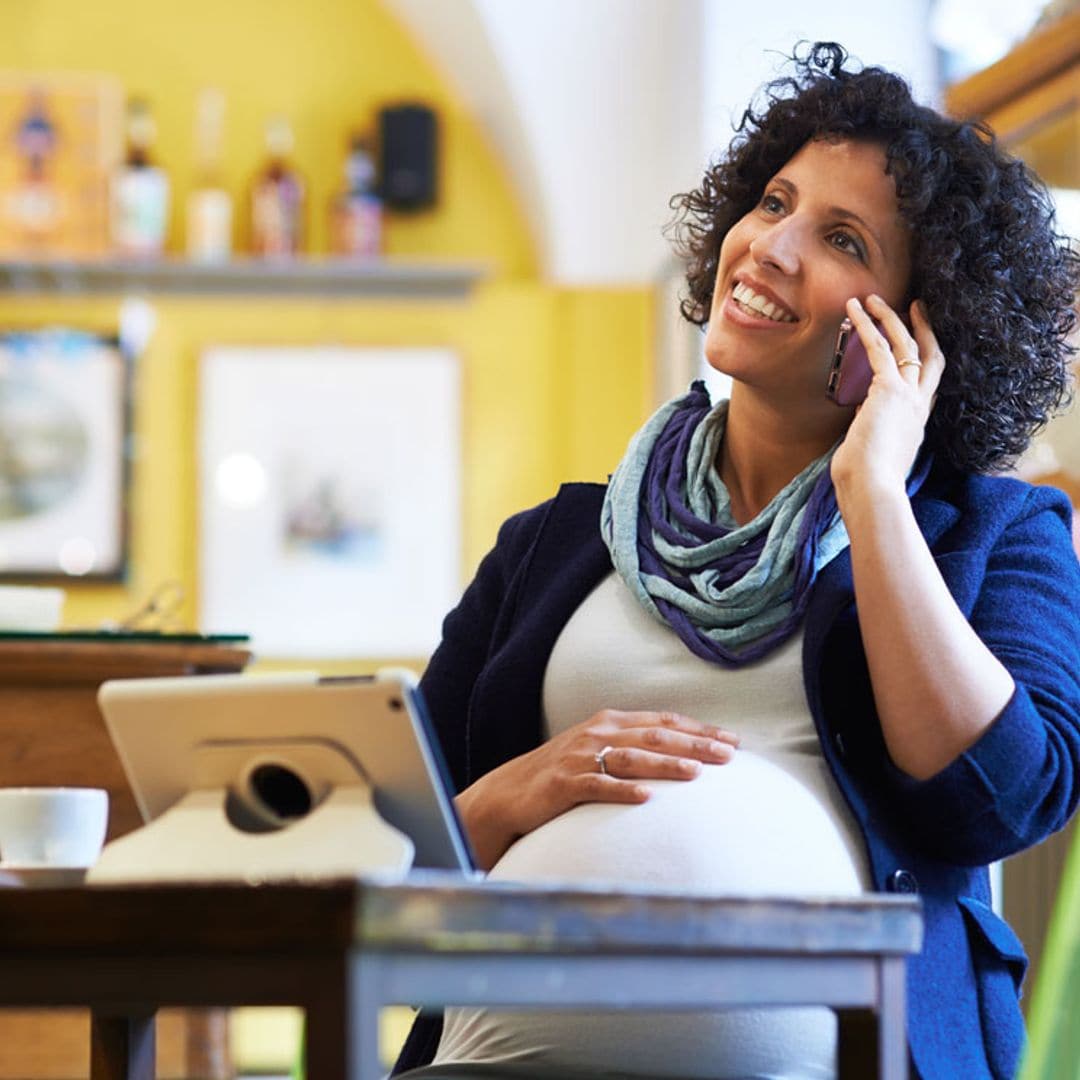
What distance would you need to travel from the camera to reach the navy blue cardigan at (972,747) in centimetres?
149

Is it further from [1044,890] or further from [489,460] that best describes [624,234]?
[1044,890]

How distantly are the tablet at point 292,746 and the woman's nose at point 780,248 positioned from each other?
2.68 feet

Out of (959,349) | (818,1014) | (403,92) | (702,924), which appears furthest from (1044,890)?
(403,92)

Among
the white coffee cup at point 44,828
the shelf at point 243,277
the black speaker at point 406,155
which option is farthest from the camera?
the black speaker at point 406,155

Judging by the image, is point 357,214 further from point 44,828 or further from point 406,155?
point 44,828

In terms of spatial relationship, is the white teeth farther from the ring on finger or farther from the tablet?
the tablet

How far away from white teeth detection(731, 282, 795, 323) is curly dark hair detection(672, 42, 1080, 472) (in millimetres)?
151

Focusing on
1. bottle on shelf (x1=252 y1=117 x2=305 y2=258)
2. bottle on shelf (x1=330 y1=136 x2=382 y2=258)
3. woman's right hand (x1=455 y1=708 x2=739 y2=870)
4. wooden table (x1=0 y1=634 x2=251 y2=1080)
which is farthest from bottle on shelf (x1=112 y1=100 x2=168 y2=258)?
woman's right hand (x1=455 y1=708 x2=739 y2=870)

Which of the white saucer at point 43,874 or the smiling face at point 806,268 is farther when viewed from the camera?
the smiling face at point 806,268

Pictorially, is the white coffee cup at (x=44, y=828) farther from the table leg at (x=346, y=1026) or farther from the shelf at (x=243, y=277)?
the shelf at (x=243, y=277)

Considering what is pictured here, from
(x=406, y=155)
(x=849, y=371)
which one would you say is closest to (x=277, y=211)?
(x=406, y=155)

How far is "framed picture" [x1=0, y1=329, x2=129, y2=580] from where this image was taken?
627 cm

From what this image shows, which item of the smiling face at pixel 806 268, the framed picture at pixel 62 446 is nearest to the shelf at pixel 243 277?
the framed picture at pixel 62 446

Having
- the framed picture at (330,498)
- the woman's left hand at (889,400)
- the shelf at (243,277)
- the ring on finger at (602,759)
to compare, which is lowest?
the framed picture at (330,498)
